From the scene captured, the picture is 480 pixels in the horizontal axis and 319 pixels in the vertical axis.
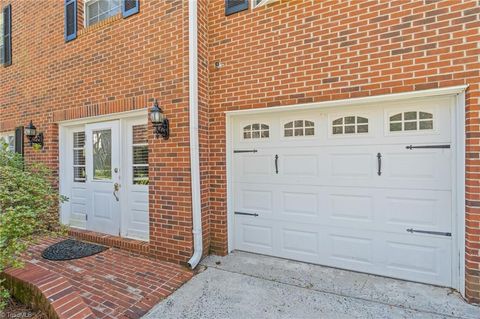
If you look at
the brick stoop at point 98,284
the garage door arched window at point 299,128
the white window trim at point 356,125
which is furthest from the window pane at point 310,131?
the brick stoop at point 98,284

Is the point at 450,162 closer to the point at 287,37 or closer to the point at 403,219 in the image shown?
the point at 403,219

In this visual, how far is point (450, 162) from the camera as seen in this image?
9.00ft

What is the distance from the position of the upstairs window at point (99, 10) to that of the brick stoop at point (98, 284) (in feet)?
13.5

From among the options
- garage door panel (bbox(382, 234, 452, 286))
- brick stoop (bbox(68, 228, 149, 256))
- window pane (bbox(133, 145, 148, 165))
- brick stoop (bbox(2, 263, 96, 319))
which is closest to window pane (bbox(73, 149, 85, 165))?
brick stoop (bbox(68, 228, 149, 256))

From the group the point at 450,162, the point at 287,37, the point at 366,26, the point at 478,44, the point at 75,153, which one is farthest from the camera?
the point at 75,153

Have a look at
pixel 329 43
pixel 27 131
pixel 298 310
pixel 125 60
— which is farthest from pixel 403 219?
pixel 27 131

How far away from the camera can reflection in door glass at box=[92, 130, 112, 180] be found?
4.42 meters

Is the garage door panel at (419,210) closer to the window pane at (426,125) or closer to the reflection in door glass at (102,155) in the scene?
the window pane at (426,125)

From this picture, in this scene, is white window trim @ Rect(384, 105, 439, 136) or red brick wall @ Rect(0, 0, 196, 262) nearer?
white window trim @ Rect(384, 105, 439, 136)

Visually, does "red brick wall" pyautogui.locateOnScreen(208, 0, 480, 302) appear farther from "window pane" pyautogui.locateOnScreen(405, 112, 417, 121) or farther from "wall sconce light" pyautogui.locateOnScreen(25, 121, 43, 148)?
"wall sconce light" pyautogui.locateOnScreen(25, 121, 43, 148)

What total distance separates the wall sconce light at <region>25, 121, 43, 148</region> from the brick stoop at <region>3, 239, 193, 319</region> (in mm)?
2307

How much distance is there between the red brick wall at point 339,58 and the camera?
8.30 ft

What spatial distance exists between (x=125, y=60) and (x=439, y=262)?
5010 millimetres

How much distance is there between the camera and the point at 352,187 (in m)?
3.21
